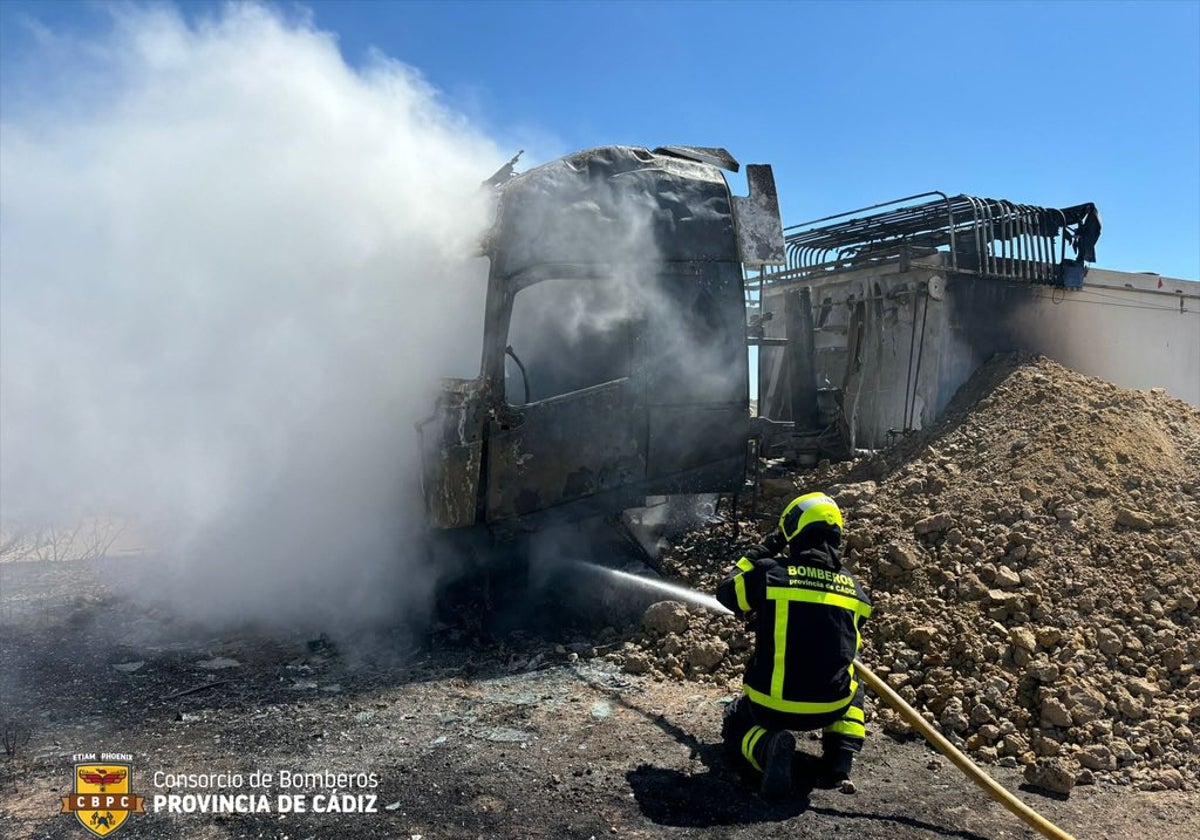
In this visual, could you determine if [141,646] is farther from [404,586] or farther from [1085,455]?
[1085,455]

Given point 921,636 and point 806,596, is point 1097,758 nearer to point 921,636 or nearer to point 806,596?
point 921,636

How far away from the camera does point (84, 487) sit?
8539 mm

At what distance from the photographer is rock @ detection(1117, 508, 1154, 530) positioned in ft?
17.9

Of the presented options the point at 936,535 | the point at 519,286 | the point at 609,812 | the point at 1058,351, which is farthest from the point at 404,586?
the point at 1058,351

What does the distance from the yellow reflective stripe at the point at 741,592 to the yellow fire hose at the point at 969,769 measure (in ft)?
2.30

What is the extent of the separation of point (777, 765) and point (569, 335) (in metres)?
3.45

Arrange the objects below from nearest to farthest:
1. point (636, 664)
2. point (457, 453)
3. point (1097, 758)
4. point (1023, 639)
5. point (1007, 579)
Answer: point (1097, 758)
point (1023, 639)
point (1007, 579)
point (636, 664)
point (457, 453)

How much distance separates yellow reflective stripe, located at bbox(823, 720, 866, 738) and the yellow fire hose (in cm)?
32

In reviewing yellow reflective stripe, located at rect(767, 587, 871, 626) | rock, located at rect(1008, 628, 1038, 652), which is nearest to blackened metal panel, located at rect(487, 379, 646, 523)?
yellow reflective stripe, located at rect(767, 587, 871, 626)

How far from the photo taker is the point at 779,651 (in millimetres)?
3676

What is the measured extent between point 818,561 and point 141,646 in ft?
15.9

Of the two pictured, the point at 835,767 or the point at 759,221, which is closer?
the point at 835,767

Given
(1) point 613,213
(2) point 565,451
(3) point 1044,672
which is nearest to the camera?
(3) point 1044,672

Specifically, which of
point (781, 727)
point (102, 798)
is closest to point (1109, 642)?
point (781, 727)
